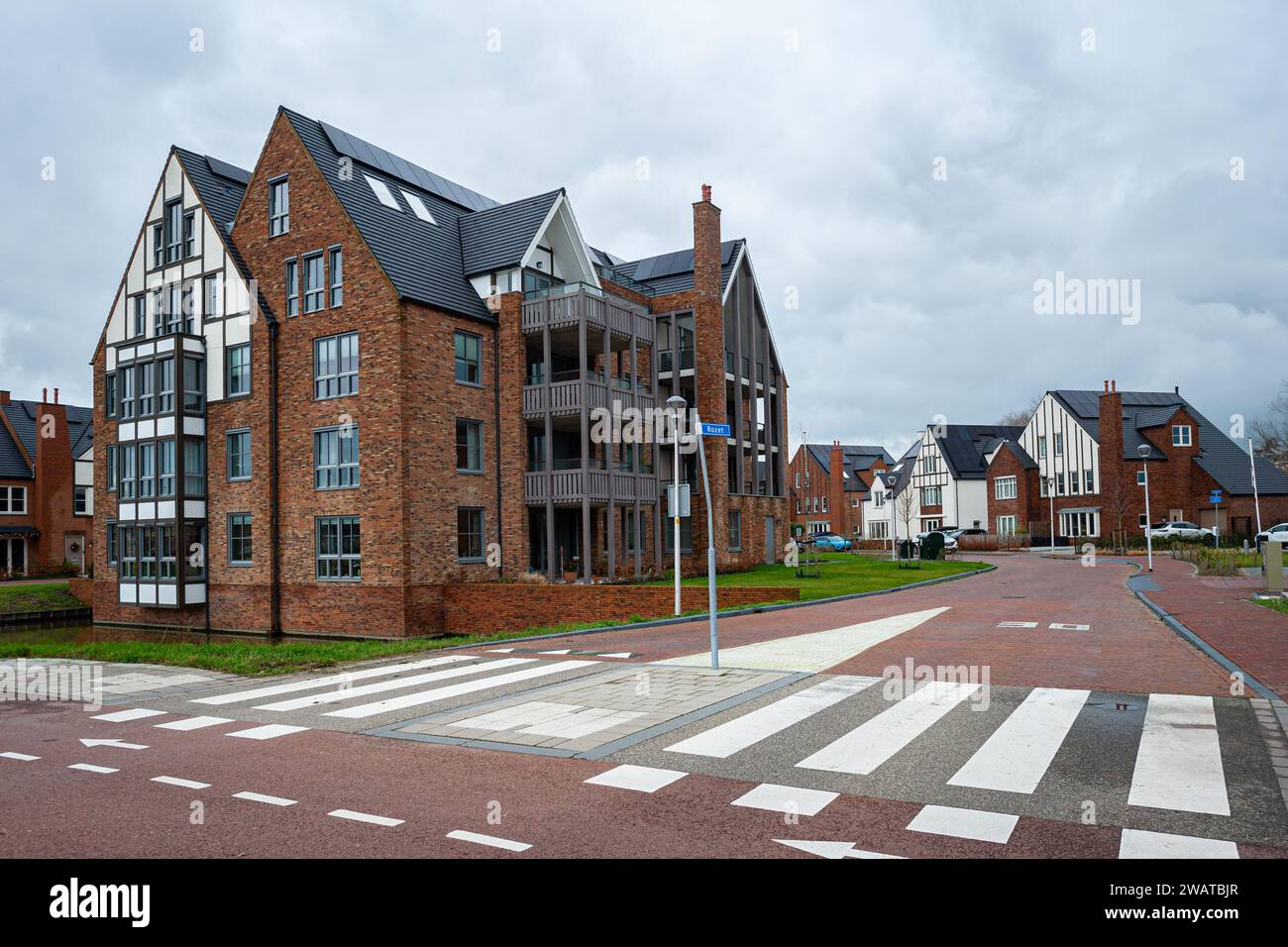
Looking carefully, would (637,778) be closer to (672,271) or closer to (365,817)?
(365,817)

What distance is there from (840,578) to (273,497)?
61.8 feet

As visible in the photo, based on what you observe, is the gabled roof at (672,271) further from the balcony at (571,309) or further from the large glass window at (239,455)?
the large glass window at (239,455)

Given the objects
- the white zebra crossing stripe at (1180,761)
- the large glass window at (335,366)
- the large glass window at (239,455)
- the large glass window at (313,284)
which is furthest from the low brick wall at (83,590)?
the white zebra crossing stripe at (1180,761)

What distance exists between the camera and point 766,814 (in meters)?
6.02

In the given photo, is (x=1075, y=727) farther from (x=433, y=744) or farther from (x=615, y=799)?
(x=433, y=744)

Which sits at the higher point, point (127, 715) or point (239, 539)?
point (239, 539)

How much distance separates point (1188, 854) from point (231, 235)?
31.5 metres

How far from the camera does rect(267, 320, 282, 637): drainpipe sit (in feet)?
90.9

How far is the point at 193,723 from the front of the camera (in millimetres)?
9750

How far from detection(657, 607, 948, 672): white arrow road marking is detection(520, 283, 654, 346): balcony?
570 inches

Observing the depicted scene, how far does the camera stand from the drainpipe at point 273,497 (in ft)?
90.9

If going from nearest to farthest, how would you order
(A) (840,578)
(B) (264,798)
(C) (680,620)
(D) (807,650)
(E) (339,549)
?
(B) (264,798), (D) (807,650), (C) (680,620), (E) (339,549), (A) (840,578)

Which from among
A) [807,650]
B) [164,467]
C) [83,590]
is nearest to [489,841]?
[807,650]
